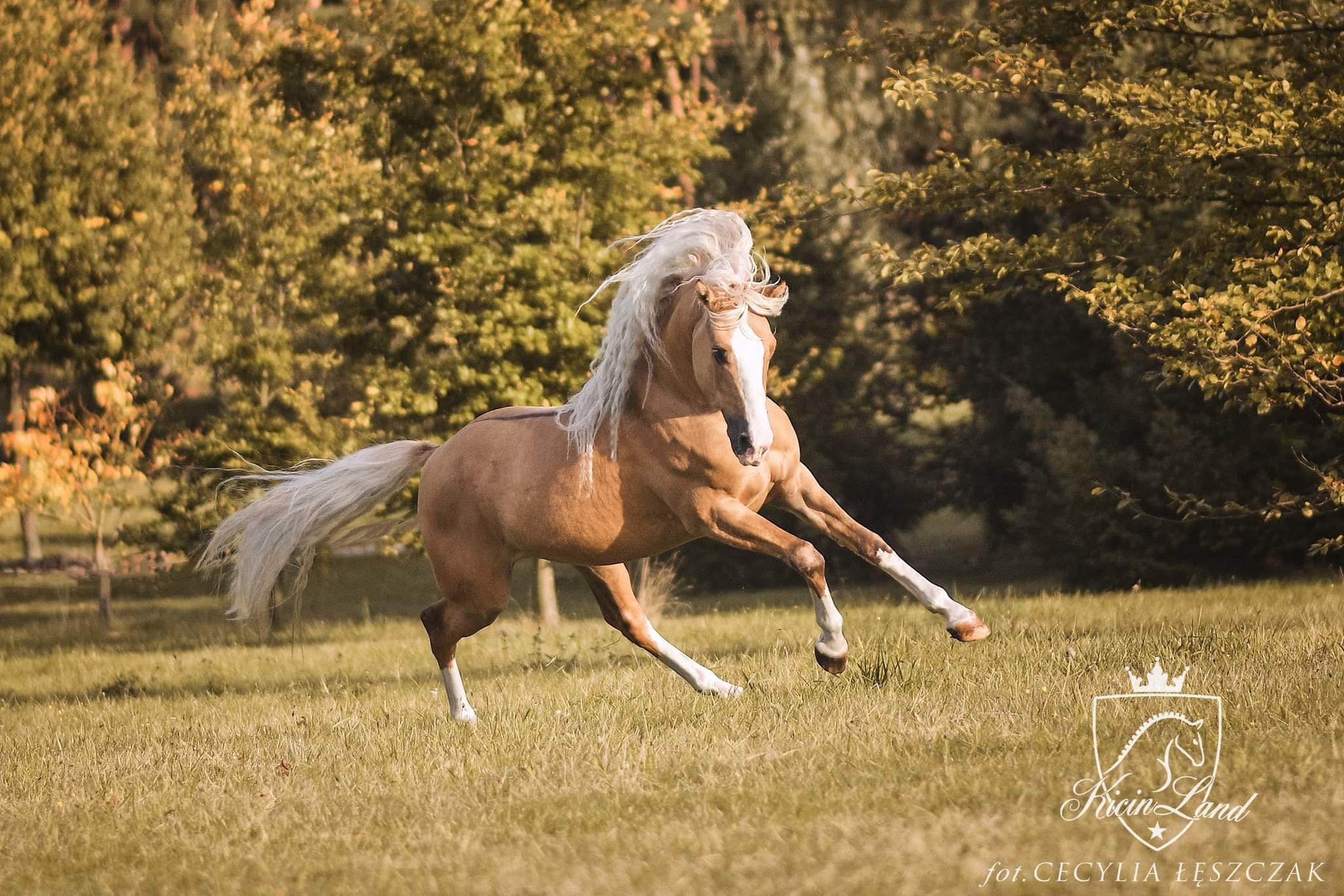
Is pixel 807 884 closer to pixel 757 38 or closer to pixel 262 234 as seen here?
pixel 262 234

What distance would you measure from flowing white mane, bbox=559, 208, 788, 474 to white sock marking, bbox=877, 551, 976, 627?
1.39 m

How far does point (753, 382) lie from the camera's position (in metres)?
6.15

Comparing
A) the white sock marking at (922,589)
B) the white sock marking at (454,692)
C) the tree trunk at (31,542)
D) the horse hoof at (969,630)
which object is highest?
the white sock marking at (922,589)

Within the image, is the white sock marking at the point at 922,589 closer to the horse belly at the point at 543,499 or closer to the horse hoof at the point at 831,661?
the horse hoof at the point at 831,661

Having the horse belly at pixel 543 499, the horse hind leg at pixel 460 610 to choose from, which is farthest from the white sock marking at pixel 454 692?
the horse belly at pixel 543 499

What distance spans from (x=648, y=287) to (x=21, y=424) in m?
17.4

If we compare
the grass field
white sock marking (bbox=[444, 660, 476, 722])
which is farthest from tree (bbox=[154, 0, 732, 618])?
white sock marking (bbox=[444, 660, 476, 722])

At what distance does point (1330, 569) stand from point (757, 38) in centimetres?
1352

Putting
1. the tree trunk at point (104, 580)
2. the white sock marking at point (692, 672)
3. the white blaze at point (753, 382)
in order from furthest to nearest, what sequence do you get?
the tree trunk at point (104, 580) → the white sock marking at point (692, 672) → the white blaze at point (753, 382)

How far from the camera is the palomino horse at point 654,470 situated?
6402 mm

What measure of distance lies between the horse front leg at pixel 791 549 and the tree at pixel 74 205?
1795 centimetres

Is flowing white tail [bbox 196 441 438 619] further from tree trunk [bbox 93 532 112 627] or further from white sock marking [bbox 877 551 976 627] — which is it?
tree trunk [bbox 93 532 112 627]

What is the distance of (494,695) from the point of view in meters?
8.76

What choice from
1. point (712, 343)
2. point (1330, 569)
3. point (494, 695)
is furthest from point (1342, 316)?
point (1330, 569)
